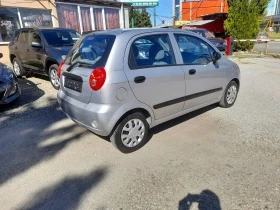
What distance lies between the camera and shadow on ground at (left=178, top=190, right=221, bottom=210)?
2.44m

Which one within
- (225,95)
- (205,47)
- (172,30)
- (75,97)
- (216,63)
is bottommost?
(225,95)

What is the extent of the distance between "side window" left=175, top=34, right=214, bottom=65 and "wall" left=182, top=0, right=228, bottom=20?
3005 cm

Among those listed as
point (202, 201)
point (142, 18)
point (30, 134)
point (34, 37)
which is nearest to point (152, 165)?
point (202, 201)

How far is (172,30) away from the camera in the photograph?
381 cm

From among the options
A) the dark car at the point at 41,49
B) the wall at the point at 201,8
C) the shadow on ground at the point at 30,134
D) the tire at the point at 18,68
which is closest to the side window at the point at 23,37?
the dark car at the point at 41,49

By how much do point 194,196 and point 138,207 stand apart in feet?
2.01

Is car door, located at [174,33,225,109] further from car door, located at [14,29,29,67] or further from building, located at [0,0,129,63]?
building, located at [0,0,129,63]

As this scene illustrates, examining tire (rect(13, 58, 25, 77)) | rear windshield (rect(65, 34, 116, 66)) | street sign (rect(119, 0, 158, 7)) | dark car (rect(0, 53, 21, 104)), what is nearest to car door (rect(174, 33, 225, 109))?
rear windshield (rect(65, 34, 116, 66))

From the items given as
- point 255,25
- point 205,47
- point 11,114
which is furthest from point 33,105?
point 255,25

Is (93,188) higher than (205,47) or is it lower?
lower

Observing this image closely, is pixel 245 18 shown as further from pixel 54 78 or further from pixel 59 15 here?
pixel 54 78

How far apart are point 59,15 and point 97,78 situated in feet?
38.0

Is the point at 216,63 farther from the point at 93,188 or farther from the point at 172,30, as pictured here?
the point at 93,188

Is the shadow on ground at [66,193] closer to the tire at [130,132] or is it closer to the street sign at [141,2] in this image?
the tire at [130,132]
